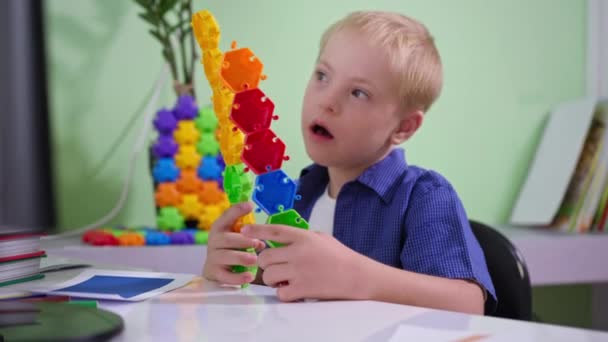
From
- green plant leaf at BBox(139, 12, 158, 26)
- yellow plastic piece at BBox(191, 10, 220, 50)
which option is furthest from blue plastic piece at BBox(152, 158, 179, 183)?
yellow plastic piece at BBox(191, 10, 220, 50)

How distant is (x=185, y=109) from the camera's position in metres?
1.37

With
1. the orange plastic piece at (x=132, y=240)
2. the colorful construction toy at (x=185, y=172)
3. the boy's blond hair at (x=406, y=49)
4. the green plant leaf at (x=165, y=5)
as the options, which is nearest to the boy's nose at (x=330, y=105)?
the boy's blond hair at (x=406, y=49)

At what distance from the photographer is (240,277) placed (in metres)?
0.61

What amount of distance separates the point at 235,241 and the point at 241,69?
18 cm

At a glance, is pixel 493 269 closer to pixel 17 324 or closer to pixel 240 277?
pixel 240 277

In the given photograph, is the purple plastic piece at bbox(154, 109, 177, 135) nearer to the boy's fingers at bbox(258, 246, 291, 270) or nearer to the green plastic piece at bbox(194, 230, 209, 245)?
the green plastic piece at bbox(194, 230, 209, 245)

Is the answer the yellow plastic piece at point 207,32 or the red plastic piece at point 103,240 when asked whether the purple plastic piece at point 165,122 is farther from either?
the yellow plastic piece at point 207,32

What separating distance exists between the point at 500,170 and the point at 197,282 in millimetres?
1436

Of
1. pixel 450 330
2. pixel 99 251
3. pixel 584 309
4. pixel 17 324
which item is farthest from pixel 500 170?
pixel 17 324

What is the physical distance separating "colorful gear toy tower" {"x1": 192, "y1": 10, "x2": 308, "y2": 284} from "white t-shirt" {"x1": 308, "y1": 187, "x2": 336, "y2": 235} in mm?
395

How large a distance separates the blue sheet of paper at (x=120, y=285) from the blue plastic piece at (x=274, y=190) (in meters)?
0.13

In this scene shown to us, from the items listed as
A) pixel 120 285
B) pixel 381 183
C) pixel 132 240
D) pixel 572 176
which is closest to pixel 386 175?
pixel 381 183

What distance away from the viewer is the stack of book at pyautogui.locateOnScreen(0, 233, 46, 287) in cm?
62

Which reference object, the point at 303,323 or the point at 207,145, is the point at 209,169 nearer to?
the point at 207,145
